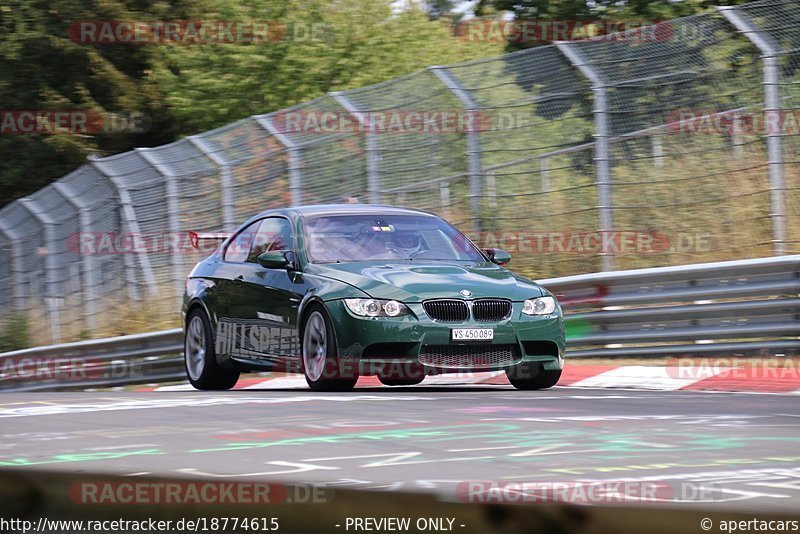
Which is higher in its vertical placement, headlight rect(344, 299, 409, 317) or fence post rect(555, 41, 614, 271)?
fence post rect(555, 41, 614, 271)

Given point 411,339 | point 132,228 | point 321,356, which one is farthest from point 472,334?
point 132,228

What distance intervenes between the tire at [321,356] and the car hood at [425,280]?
33cm

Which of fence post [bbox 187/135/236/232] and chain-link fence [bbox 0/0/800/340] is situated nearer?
chain-link fence [bbox 0/0/800/340]

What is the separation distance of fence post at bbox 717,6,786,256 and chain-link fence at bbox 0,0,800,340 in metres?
0.01

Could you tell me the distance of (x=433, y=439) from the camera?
5.94 m

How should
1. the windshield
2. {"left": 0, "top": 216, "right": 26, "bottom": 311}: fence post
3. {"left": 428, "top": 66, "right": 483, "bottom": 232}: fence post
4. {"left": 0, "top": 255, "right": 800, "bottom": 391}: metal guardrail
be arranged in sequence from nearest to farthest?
the windshield < {"left": 0, "top": 255, "right": 800, "bottom": 391}: metal guardrail < {"left": 428, "top": 66, "right": 483, "bottom": 232}: fence post < {"left": 0, "top": 216, "right": 26, "bottom": 311}: fence post

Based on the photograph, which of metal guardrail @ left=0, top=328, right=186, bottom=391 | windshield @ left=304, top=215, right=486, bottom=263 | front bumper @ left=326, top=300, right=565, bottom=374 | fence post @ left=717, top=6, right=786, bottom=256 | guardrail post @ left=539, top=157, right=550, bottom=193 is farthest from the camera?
metal guardrail @ left=0, top=328, right=186, bottom=391

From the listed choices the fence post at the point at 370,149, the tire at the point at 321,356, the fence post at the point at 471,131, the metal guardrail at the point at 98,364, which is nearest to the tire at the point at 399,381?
the tire at the point at 321,356

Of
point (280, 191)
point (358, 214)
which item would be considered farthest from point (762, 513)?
point (280, 191)

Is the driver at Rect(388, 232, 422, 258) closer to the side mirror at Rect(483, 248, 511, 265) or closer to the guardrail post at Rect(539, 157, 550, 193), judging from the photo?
the side mirror at Rect(483, 248, 511, 265)

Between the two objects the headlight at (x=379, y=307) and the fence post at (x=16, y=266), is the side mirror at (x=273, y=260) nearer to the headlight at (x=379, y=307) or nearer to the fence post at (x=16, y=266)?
the headlight at (x=379, y=307)

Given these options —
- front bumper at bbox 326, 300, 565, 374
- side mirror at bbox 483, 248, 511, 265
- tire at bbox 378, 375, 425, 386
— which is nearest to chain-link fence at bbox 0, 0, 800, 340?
side mirror at bbox 483, 248, 511, 265

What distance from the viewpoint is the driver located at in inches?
429

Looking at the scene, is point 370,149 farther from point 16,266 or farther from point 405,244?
point 16,266
